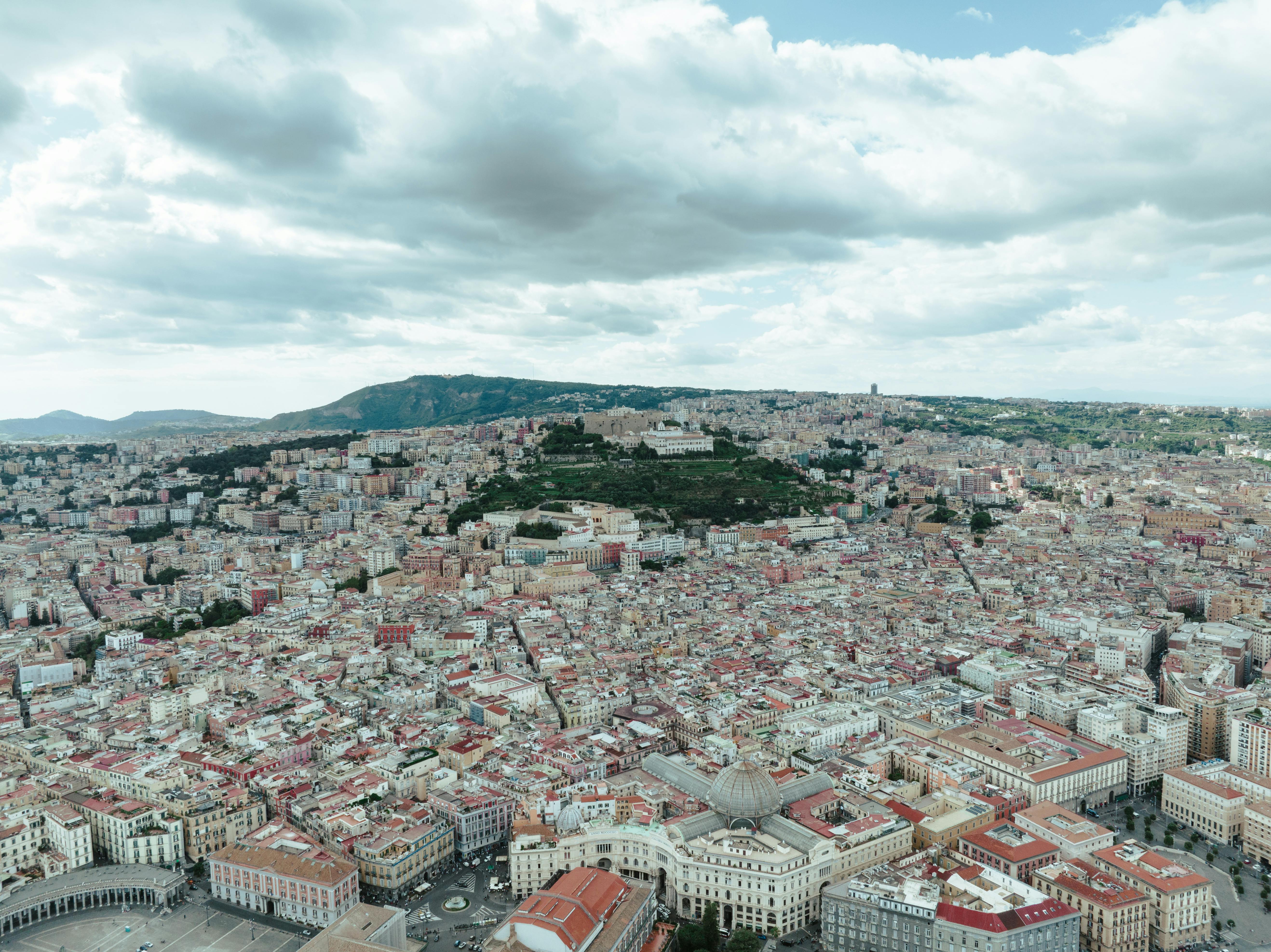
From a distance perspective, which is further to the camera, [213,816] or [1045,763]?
[1045,763]

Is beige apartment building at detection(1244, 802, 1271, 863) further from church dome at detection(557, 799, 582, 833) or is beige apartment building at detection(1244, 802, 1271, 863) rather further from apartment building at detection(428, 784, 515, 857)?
apartment building at detection(428, 784, 515, 857)

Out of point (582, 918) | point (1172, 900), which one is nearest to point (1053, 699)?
point (1172, 900)

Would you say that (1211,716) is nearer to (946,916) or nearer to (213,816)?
(946,916)

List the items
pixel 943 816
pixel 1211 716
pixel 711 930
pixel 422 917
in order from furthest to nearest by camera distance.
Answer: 1. pixel 1211 716
2. pixel 943 816
3. pixel 422 917
4. pixel 711 930

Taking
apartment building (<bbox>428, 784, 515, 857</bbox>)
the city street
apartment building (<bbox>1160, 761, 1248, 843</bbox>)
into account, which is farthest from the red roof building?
apartment building (<bbox>1160, 761, 1248, 843</bbox>)

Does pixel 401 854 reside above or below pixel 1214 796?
above

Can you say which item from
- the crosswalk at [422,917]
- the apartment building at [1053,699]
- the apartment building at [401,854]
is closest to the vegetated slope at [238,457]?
the apartment building at [401,854]

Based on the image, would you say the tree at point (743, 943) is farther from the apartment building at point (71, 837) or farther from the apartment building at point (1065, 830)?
the apartment building at point (71, 837)
